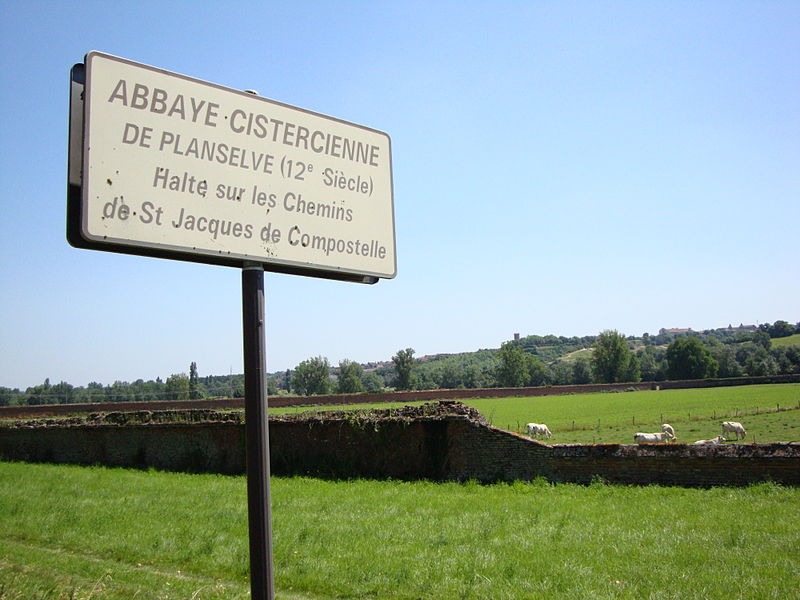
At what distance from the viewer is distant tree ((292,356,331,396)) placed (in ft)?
420

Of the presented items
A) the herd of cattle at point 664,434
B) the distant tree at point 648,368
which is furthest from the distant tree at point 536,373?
the herd of cattle at point 664,434

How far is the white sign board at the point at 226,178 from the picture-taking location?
299 centimetres

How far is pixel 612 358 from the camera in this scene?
119 m

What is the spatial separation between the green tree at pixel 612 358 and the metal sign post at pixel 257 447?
122 meters

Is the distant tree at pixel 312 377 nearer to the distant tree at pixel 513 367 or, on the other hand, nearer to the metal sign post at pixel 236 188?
the distant tree at pixel 513 367

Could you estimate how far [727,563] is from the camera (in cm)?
739

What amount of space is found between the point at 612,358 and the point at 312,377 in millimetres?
59564

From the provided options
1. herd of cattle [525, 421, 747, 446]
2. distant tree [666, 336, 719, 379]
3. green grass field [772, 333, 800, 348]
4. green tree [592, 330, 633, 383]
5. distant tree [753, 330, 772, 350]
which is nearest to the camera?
herd of cattle [525, 421, 747, 446]

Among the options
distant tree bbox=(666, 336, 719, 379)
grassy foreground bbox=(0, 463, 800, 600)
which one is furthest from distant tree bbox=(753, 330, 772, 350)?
grassy foreground bbox=(0, 463, 800, 600)

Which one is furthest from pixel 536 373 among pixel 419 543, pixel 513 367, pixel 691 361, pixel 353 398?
pixel 419 543

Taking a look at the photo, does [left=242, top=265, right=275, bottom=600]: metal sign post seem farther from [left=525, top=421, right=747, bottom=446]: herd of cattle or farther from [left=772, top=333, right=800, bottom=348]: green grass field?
[left=772, top=333, right=800, bottom=348]: green grass field

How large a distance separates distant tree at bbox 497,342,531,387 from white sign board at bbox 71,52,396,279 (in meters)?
125

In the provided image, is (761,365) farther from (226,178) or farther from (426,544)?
(226,178)

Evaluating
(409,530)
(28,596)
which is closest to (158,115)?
(28,596)
